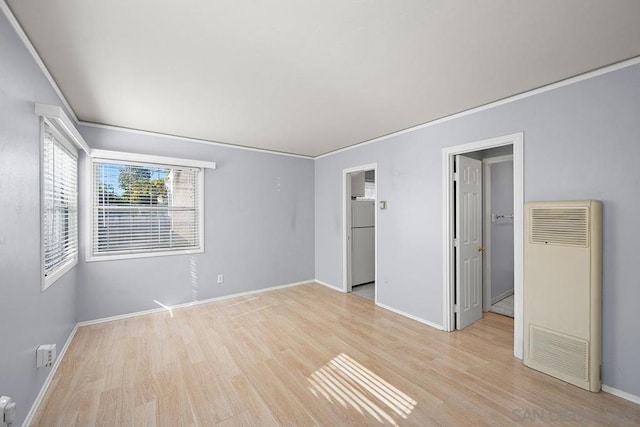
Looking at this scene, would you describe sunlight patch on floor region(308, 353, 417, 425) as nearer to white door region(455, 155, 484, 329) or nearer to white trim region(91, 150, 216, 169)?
white door region(455, 155, 484, 329)

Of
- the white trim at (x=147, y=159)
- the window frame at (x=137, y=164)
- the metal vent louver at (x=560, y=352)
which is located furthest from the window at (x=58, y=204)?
the metal vent louver at (x=560, y=352)

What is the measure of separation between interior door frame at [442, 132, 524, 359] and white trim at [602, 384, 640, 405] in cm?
56

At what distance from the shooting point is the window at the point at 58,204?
2186 millimetres

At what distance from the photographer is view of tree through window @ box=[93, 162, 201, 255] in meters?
3.43

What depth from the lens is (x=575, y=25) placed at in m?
1.62

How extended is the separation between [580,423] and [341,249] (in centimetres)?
337

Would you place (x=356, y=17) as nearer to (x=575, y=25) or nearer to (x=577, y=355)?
(x=575, y=25)

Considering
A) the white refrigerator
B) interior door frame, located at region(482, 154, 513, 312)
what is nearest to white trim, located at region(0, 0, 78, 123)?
the white refrigerator

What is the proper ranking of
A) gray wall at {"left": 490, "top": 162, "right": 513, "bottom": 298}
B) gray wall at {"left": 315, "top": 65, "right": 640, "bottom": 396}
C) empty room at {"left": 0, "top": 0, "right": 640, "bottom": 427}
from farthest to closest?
gray wall at {"left": 490, "top": 162, "right": 513, "bottom": 298}, gray wall at {"left": 315, "top": 65, "right": 640, "bottom": 396}, empty room at {"left": 0, "top": 0, "right": 640, "bottom": 427}

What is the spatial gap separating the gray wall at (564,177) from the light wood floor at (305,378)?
459 mm

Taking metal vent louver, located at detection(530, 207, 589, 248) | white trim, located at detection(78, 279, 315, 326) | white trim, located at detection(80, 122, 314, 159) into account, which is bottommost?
white trim, located at detection(78, 279, 315, 326)

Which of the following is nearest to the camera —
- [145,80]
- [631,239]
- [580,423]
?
[580,423]

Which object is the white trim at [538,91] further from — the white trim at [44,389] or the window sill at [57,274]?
the white trim at [44,389]

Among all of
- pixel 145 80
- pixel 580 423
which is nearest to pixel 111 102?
pixel 145 80
